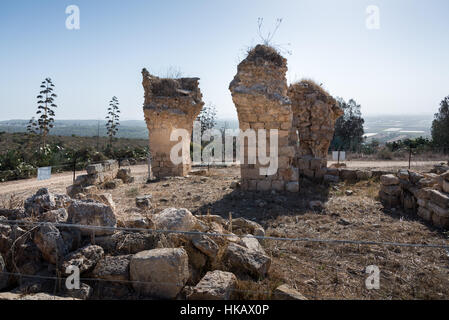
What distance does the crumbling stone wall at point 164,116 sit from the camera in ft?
39.6

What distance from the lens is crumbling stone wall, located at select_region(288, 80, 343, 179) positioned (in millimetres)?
10797

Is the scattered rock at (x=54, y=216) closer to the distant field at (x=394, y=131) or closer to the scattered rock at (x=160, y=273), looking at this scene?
the scattered rock at (x=160, y=273)

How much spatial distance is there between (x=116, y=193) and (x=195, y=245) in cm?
666

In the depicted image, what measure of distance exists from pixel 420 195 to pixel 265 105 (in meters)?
4.42

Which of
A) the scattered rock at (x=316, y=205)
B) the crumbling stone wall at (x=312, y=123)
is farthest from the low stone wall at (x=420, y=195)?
the crumbling stone wall at (x=312, y=123)

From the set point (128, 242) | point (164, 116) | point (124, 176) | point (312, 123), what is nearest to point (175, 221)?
point (128, 242)

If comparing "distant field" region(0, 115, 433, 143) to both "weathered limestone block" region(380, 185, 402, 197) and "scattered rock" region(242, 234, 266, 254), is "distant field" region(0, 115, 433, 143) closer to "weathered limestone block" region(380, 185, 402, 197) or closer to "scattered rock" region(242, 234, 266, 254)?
"weathered limestone block" region(380, 185, 402, 197)

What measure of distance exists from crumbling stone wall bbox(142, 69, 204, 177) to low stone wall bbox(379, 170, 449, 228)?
25.7 ft

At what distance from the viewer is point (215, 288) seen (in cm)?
296

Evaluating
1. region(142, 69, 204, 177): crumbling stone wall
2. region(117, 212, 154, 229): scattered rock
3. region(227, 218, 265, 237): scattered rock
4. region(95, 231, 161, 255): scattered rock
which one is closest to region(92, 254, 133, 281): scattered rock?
region(95, 231, 161, 255): scattered rock

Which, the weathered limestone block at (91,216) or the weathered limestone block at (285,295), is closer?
the weathered limestone block at (285,295)

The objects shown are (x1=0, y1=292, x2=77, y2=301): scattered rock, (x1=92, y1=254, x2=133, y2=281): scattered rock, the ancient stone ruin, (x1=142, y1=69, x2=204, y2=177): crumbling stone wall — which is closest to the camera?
(x1=0, y1=292, x2=77, y2=301): scattered rock
